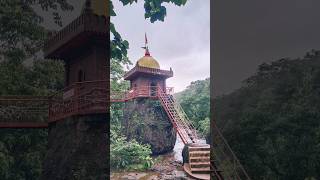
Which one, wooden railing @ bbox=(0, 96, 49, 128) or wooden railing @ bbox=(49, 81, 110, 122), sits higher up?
wooden railing @ bbox=(49, 81, 110, 122)

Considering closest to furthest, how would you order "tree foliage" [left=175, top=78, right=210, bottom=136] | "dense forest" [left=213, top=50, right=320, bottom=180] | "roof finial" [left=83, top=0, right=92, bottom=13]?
1. "tree foliage" [left=175, top=78, right=210, bottom=136]
2. "roof finial" [left=83, top=0, right=92, bottom=13]
3. "dense forest" [left=213, top=50, right=320, bottom=180]

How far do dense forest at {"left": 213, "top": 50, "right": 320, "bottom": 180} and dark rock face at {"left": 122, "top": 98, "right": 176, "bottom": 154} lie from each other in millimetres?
3003

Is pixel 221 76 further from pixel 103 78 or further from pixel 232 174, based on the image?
pixel 103 78

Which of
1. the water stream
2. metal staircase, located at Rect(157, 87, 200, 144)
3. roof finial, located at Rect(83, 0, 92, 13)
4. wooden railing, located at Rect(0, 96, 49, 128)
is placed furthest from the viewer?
wooden railing, located at Rect(0, 96, 49, 128)

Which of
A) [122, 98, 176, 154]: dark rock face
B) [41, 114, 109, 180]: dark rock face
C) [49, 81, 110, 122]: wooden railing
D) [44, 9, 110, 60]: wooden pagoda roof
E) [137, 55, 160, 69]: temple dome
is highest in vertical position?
[44, 9, 110, 60]: wooden pagoda roof

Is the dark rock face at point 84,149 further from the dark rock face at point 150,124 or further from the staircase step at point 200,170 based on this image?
the staircase step at point 200,170

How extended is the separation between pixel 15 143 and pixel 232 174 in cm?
564

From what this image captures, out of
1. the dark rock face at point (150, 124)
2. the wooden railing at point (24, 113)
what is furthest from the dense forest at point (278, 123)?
the wooden railing at point (24, 113)

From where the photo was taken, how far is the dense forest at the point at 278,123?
808 cm

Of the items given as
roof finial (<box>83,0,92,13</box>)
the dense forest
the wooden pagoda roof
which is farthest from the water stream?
the dense forest

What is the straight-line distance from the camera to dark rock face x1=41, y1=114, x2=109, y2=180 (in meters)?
5.38

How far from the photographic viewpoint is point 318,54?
9625 millimetres

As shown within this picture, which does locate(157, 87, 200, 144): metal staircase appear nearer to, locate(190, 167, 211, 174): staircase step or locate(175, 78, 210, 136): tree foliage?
locate(175, 78, 210, 136): tree foliage

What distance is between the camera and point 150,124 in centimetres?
482
